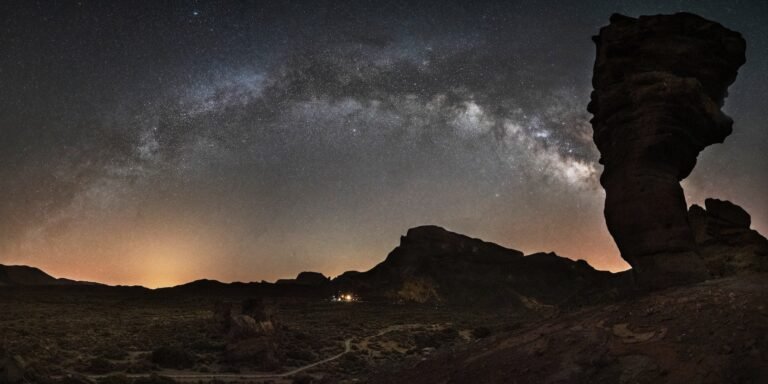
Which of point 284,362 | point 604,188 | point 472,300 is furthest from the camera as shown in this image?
point 472,300

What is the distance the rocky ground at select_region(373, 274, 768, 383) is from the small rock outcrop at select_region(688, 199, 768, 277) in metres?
12.5

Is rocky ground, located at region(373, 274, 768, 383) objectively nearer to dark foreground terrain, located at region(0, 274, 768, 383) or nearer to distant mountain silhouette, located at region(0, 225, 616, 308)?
dark foreground terrain, located at region(0, 274, 768, 383)

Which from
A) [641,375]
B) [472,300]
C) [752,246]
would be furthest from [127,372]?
[472,300]

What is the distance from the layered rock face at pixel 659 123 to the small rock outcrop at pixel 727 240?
27.1 ft

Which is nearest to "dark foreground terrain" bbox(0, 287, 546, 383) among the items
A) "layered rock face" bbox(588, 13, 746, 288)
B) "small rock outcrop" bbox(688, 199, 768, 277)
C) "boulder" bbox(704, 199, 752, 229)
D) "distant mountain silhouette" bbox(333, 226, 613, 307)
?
"layered rock face" bbox(588, 13, 746, 288)

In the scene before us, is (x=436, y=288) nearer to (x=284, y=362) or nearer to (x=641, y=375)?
(x=284, y=362)

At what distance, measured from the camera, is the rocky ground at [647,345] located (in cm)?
977

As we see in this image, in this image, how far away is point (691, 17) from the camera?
18797mm

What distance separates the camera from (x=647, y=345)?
11453 millimetres

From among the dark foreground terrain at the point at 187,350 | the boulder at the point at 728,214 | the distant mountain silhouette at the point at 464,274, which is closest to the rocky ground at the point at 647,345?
the dark foreground terrain at the point at 187,350

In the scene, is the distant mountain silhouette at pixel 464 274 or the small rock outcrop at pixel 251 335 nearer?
the small rock outcrop at pixel 251 335

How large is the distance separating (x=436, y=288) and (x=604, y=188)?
265ft

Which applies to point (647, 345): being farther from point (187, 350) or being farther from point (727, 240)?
point (187, 350)

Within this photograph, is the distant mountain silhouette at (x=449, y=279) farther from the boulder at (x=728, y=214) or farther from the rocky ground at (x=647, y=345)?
the rocky ground at (x=647, y=345)
